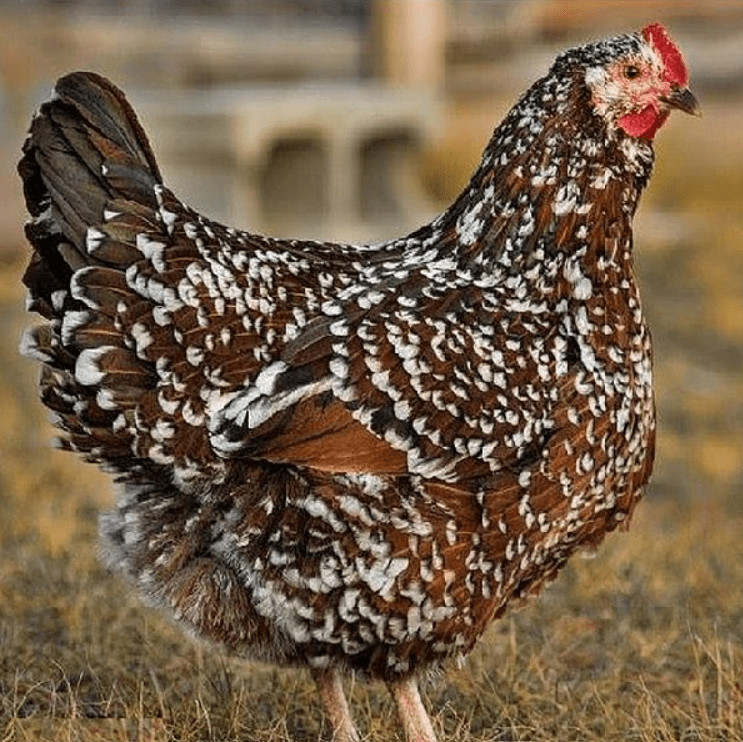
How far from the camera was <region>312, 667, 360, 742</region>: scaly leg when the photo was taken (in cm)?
429

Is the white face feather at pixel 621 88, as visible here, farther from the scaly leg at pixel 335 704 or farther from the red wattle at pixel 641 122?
the scaly leg at pixel 335 704

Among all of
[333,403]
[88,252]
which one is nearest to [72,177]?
[88,252]

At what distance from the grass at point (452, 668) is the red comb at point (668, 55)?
1585 mm

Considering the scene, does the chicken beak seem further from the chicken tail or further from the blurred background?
the blurred background

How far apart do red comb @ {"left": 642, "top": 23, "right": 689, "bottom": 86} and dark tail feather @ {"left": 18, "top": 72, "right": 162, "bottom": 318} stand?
1.35 metres

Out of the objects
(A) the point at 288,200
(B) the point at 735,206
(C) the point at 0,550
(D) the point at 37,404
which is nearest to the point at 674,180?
(B) the point at 735,206

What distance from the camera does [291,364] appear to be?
3.98m

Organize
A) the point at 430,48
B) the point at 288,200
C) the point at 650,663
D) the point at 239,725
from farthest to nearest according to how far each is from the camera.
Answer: the point at 430,48 → the point at 288,200 → the point at 650,663 → the point at 239,725

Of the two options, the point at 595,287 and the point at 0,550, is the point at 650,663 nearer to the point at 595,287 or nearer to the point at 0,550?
the point at 595,287

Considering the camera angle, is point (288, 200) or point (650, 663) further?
point (288, 200)

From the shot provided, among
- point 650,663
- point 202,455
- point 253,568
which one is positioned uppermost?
point 202,455

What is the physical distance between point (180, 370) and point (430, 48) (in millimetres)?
10922

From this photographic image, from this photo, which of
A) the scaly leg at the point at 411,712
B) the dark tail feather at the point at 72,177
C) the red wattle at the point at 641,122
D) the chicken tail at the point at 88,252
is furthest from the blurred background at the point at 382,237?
the red wattle at the point at 641,122

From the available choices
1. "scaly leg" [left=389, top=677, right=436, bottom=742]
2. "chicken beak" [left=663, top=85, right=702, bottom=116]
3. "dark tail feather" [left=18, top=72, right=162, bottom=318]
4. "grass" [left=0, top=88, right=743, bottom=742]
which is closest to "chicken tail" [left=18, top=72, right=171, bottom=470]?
"dark tail feather" [left=18, top=72, right=162, bottom=318]
